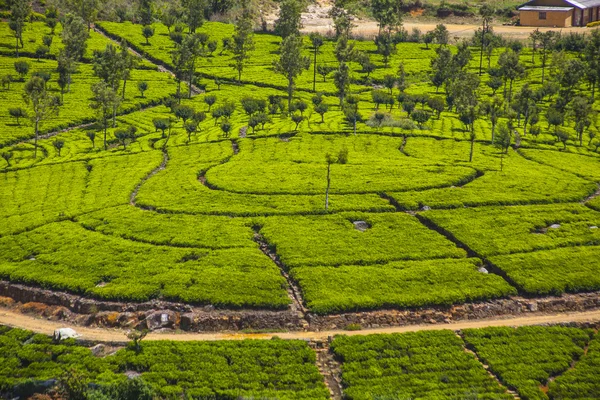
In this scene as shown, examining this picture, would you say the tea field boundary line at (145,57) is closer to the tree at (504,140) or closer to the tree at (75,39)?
the tree at (75,39)

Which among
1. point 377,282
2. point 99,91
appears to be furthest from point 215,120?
point 377,282

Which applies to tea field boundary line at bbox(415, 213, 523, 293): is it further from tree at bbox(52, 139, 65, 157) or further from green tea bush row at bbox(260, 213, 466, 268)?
tree at bbox(52, 139, 65, 157)

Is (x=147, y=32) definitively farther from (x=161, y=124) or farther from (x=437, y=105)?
(x=437, y=105)

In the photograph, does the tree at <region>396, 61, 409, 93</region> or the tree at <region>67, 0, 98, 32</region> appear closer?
the tree at <region>396, 61, 409, 93</region>

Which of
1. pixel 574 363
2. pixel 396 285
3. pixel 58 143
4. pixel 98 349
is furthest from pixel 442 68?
pixel 98 349

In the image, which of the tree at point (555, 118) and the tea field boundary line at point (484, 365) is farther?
the tree at point (555, 118)

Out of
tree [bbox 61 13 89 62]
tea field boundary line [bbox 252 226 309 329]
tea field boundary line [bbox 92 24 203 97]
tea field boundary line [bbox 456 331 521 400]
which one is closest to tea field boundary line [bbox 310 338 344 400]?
tea field boundary line [bbox 252 226 309 329]

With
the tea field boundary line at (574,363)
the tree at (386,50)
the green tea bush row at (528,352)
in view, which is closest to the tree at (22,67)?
the tree at (386,50)
